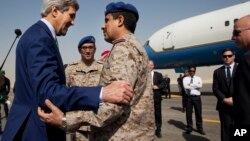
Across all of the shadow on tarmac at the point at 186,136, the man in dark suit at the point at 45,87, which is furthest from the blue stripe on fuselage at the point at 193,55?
the man in dark suit at the point at 45,87

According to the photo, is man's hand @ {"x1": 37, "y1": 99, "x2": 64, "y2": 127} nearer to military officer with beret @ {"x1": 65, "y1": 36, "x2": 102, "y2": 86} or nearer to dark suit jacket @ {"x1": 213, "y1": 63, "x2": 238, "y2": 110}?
military officer with beret @ {"x1": 65, "y1": 36, "x2": 102, "y2": 86}

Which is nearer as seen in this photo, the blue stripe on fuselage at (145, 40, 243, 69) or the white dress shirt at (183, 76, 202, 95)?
the white dress shirt at (183, 76, 202, 95)

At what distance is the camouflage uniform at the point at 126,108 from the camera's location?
2240 mm

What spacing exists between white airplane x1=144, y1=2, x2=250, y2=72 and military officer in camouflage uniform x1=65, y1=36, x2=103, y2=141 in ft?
44.8

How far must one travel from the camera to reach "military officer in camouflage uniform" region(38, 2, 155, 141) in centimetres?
224

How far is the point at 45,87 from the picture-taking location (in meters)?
1.95

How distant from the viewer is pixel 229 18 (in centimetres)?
1767

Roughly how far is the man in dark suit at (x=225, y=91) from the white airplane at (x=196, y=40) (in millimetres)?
11638

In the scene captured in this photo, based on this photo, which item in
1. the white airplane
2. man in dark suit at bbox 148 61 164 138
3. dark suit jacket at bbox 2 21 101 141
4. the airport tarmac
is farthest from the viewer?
the white airplane

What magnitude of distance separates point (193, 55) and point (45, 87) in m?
18.7

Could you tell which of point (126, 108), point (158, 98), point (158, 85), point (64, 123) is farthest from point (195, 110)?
point (64, 123)

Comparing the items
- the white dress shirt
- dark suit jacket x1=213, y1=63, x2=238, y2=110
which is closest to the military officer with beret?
dark suit jacket x1=213, y1=63, x2=238, y2=110

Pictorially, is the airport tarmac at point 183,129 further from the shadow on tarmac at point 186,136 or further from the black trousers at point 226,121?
the black trousers at point 226,121

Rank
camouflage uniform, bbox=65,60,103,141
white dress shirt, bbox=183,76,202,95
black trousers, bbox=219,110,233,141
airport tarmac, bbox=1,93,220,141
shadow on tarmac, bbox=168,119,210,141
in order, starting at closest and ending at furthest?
camouflage uniform, bbox=65,60,103,141 → black trousers, bbox=219,110,233,141 → shadow on tarmac, bbox=168,119,210,141 → airport tarmac, bbox=1,93,220,141 → white dress shirt, bbox=183,76,202,95
